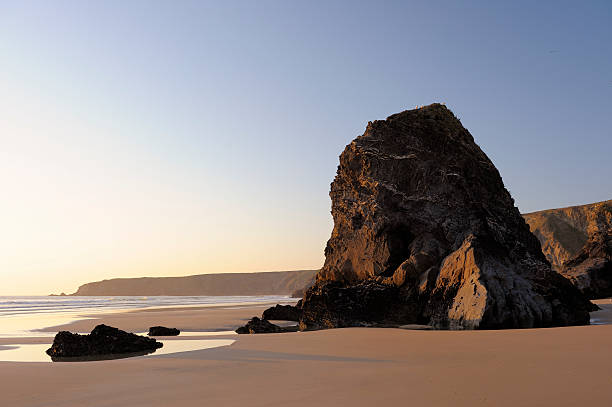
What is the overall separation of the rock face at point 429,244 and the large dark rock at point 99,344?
5.67m

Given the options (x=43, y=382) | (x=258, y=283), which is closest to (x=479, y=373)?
(x=43, y=382)

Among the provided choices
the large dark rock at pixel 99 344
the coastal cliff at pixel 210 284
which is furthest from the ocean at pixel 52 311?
the coastal cliff at pixel 210 284

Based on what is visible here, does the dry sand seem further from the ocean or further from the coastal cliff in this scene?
the coastal cliff

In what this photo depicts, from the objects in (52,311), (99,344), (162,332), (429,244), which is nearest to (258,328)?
(162,332)

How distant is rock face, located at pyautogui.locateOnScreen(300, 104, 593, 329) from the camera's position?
34.4ft

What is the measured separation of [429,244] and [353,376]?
8.69m

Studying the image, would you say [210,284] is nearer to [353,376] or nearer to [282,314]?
[282,314]

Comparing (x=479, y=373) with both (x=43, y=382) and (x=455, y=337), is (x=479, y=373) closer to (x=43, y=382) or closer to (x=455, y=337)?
(x=455, y=337)

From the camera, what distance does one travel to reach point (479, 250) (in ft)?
36.2

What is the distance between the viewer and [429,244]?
42.3 ft

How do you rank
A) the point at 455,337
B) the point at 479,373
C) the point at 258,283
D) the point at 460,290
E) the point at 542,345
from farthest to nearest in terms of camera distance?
the point at 258,283 < the point at 460,290 < the point at 455,337 < the point at 542,345 < the point at 479,373

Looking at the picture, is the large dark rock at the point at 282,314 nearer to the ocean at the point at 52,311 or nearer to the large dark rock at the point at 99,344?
the ocean at the point at 52,311

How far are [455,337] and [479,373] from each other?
3.58 m

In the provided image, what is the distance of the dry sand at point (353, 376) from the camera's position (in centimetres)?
374
